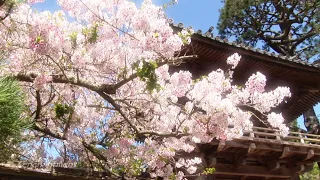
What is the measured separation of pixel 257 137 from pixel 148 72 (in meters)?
4.66

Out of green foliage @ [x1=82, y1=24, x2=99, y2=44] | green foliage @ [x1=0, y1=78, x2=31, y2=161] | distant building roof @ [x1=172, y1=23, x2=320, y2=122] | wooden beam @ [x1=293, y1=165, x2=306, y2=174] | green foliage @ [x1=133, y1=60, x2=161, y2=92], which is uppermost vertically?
distant building roof @ [x1=172, y1=23, x2=320, y2=122]

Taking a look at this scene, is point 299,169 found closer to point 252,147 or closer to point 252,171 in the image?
point 252,171

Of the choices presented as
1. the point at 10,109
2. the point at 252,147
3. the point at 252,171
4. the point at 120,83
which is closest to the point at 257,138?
the point at 252,147

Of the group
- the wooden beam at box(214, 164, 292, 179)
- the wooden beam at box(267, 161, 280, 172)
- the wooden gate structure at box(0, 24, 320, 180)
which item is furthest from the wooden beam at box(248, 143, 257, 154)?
the wooden beam at box(267, 161, 280, 172)

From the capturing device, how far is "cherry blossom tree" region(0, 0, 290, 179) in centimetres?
521

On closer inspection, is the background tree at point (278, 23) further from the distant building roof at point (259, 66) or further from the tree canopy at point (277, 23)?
the distant building roof at point (259, 66)

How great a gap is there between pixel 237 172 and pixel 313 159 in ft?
7.33

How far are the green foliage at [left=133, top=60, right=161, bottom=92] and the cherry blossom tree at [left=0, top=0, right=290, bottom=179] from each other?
0.01m

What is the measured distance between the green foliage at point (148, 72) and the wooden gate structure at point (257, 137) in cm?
327

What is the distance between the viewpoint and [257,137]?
851 cm

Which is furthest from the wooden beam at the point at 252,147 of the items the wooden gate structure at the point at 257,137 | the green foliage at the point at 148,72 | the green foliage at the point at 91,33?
the green foliage at the point at 91,33

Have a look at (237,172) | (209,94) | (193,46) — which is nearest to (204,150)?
(237,172)

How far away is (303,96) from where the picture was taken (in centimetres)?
1077

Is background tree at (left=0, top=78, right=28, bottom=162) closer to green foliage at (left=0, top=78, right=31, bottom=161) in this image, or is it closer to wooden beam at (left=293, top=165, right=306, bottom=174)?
green foliage at (left=0, top=78, right=31, bottom=161)
